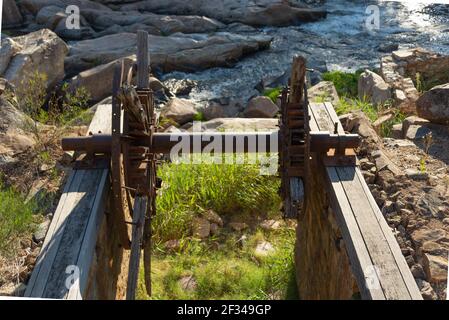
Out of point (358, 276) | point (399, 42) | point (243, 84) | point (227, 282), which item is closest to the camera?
point (358, 276)

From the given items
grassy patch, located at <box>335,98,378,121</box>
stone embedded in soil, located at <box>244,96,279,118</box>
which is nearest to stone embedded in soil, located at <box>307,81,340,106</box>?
grassy patch, located at <box>335,98,378,121</box>

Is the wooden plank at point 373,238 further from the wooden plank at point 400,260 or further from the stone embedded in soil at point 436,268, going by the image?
the stone embedded in soil at point 436,268

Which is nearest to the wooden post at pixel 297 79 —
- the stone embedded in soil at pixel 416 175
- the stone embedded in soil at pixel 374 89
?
the stone embedded in soil at pixel 416 175

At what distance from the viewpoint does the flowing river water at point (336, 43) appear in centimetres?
992

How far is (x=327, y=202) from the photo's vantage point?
11.6 feet

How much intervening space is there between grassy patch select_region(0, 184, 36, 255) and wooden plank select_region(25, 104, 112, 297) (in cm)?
103

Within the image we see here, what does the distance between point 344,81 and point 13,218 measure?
6.21 metres

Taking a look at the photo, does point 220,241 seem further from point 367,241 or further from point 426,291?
point 367,241

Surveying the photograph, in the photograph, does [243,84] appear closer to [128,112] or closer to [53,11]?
[53,11]

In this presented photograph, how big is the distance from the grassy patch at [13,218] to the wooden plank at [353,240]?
89.2 inches

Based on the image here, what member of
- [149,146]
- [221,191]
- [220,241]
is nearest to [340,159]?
[149,146]

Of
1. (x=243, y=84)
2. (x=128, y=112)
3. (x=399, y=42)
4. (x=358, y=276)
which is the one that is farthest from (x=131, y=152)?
(x=399, y=42)

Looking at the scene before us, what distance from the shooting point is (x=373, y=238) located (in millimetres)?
2904

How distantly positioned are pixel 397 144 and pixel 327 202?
2.21m
